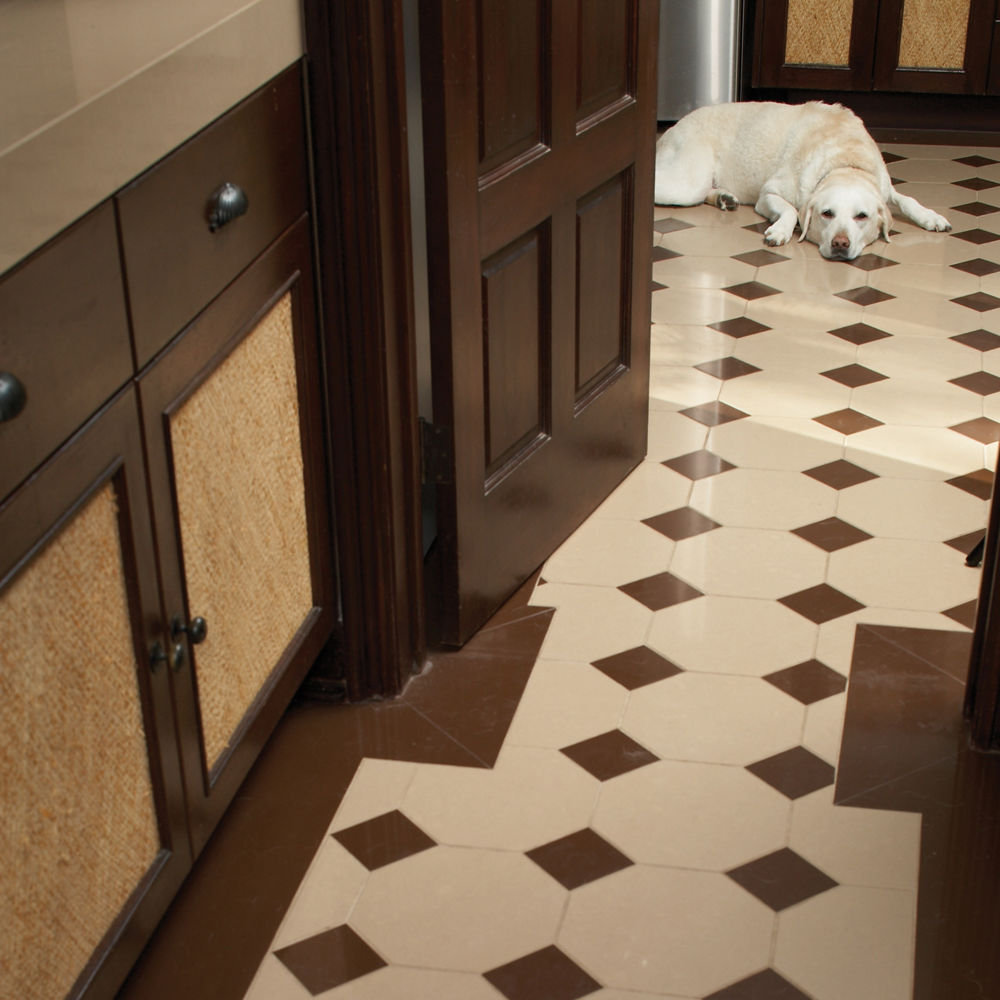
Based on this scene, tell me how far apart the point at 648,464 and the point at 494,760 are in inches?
50.0

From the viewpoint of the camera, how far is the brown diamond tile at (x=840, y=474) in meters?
3.54

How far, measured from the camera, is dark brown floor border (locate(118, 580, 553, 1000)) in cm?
214

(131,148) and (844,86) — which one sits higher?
(131,148)

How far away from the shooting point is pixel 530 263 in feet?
9.37

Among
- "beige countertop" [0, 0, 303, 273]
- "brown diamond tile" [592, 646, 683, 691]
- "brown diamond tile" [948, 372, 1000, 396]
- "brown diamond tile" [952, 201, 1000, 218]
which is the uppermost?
"beige countertop" [0, 0, 303, 273]

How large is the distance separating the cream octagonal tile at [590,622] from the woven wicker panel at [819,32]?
3.98m

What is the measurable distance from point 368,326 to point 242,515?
17.1 inches

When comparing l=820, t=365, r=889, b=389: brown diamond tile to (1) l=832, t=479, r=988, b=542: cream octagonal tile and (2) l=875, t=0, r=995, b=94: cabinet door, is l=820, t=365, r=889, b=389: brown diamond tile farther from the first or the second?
(2) l=875, t=0, r=995, b=94: cabinet door

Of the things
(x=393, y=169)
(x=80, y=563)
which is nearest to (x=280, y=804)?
Answer: (x=80, y=563)

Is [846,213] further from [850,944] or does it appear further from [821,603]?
[850,944]

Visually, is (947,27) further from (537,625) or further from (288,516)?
(288,516)

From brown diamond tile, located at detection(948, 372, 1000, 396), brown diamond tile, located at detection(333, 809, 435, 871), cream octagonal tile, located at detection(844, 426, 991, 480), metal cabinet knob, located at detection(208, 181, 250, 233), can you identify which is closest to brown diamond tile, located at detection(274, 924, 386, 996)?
brown diamond tile, located at detection(333, 809, 435, 871)

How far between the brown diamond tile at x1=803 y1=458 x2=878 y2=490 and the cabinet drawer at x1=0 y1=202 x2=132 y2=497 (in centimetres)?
221

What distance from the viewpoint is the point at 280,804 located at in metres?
2.46
